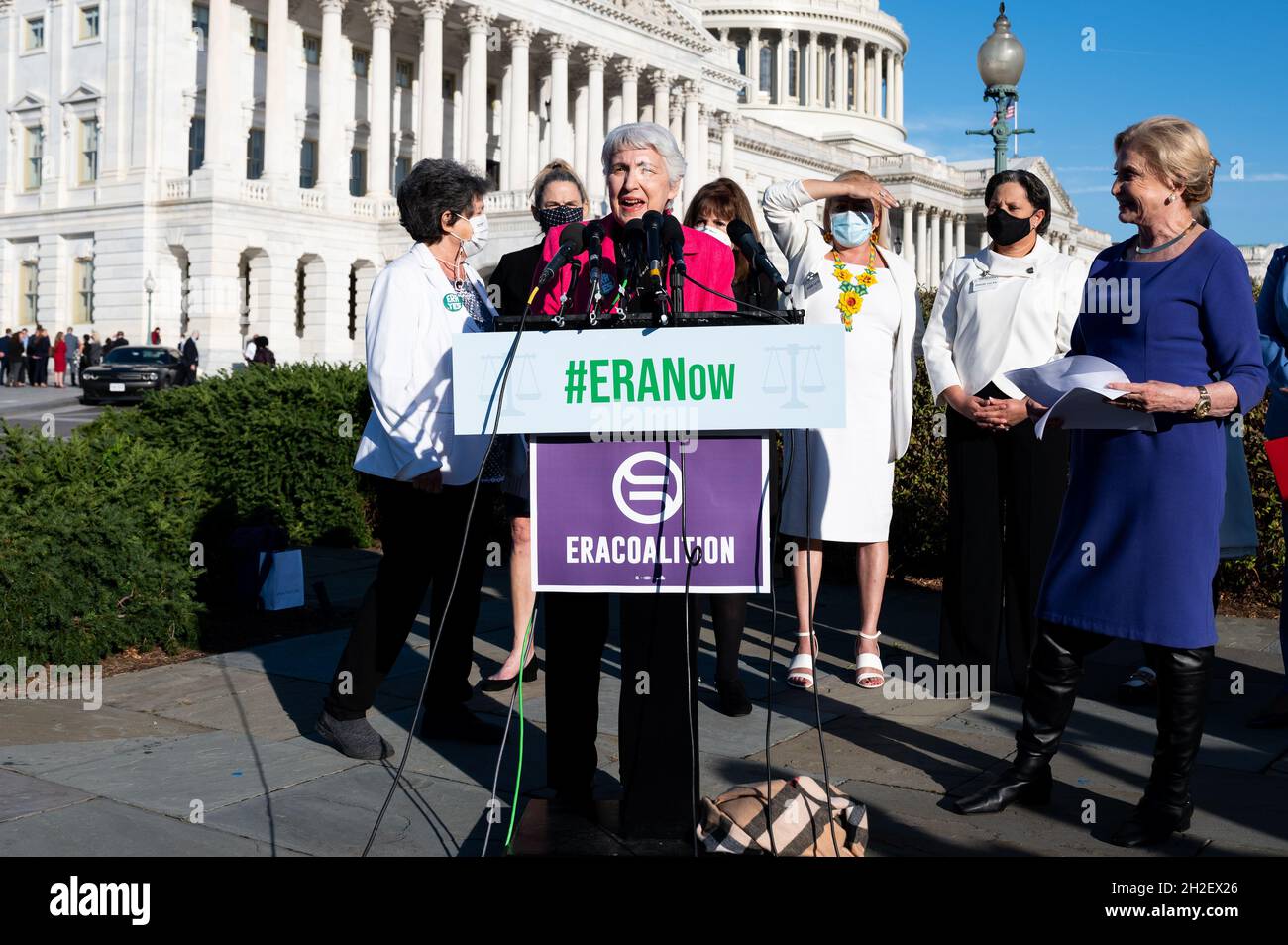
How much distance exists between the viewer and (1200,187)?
419 centimetres

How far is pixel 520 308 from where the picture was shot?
562 centimetres

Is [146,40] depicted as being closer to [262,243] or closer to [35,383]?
[262,243]

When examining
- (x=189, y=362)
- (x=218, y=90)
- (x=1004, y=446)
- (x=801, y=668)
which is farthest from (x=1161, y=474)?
(x=218, y=90)

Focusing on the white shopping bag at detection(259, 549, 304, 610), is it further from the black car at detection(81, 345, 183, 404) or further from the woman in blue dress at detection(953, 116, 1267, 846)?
the black car at detection(81, 345, 183, 404)

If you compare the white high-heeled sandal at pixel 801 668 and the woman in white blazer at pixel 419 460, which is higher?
the woman in white blazer at pixel 419 460

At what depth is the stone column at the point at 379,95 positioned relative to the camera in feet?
165

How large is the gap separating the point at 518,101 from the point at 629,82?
23.5 feet

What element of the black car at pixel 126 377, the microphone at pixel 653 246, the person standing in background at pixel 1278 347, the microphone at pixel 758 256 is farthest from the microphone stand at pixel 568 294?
the black car at pixel 126 377

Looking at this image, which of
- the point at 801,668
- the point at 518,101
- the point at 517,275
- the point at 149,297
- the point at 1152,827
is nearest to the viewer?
the point at 1152,827

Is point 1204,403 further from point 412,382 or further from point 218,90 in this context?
point 218,90

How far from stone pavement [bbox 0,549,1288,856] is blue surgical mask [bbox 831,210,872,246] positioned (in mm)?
2062

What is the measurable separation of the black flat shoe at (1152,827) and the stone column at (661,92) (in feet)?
197

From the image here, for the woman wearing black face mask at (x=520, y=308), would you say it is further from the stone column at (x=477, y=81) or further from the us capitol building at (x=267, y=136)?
the stone column at (x=477, y=81)
